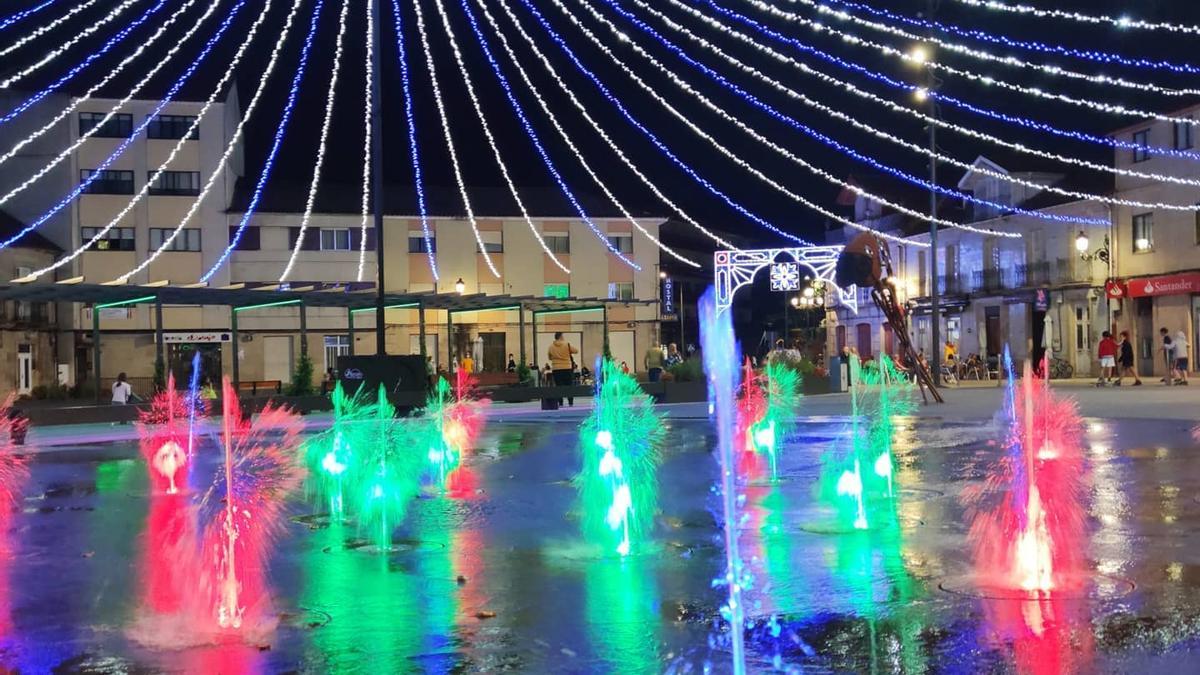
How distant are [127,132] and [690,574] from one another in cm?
4707

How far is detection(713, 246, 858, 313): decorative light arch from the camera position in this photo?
31172 millimetres

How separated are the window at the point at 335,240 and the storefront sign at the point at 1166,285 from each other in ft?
106

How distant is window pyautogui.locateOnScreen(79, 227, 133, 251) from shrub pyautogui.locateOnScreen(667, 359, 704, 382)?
2821 cm

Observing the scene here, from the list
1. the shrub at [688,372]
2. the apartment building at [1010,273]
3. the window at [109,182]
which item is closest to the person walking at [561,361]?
the shrub at [688,372]

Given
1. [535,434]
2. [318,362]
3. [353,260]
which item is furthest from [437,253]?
[535,434]

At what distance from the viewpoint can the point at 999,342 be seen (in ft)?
168

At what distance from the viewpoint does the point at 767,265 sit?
33.1 metres

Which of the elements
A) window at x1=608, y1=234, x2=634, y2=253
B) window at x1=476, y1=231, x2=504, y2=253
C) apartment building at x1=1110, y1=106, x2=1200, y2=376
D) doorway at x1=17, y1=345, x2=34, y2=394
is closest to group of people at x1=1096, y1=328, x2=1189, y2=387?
apartment building at x1=1110, y1=106, x2=1200, y2=376

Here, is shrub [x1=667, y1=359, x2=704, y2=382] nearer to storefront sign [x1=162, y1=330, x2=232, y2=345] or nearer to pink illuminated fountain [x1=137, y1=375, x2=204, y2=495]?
pink illuminated fountain [x1=137, y1=375, x2=204, y2=495]

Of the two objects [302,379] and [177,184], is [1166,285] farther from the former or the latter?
[177,184]

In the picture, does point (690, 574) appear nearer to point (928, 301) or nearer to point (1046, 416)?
point (1046, 416)

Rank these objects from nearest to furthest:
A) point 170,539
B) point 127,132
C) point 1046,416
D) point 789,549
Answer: point 789,549 → point 170,539 → point 1046,416 → point 127,132

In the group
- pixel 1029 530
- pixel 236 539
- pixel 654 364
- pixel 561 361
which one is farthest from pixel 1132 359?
pixel 236 539

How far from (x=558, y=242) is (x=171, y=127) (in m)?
17.8
